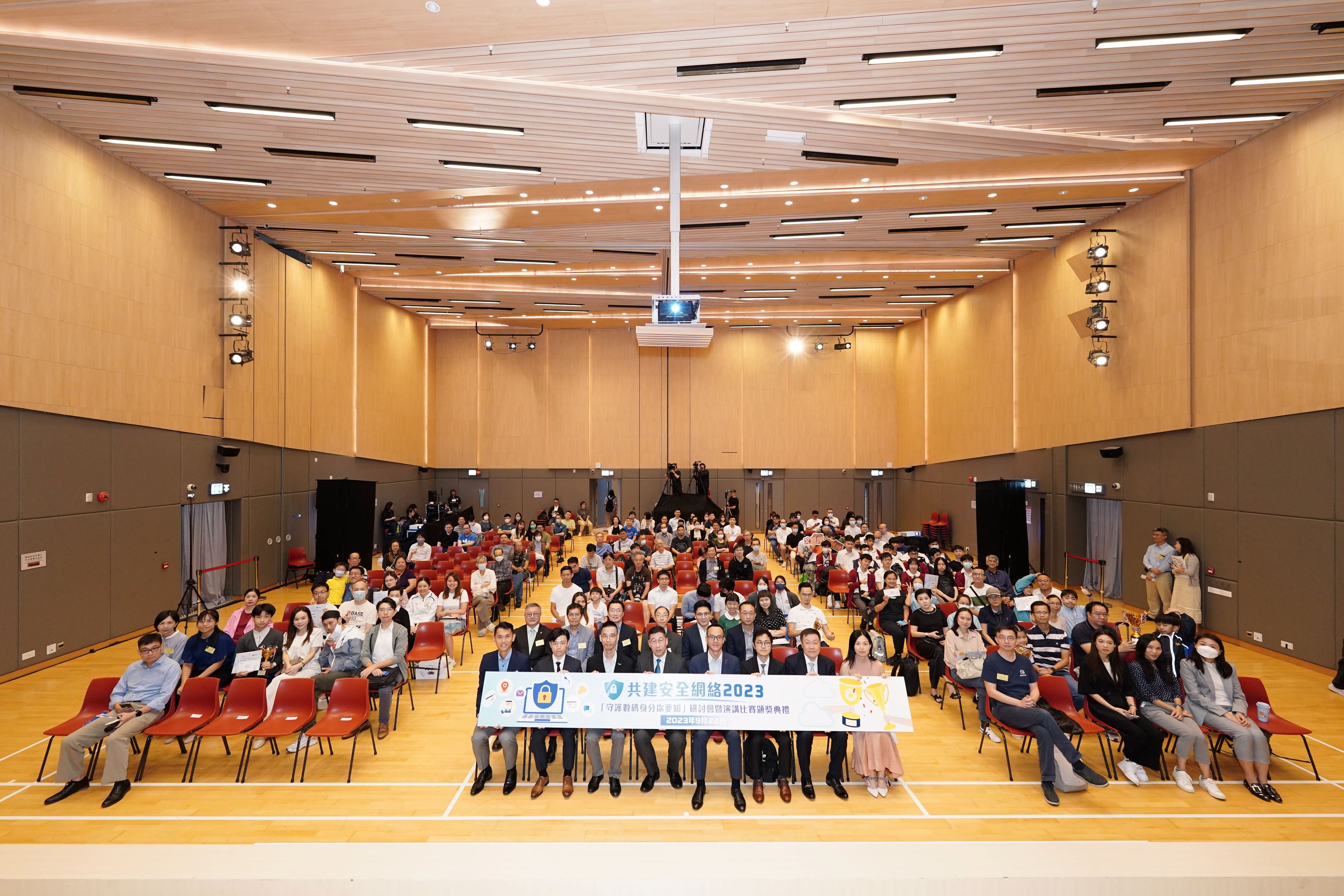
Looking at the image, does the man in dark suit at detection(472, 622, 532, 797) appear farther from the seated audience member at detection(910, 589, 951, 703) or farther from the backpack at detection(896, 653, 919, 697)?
the seated audience member at detection(910, 589, 951, 703)

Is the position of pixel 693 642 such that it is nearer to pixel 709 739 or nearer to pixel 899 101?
pixel 709 739

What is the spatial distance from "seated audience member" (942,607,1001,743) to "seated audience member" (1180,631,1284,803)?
5.94 ft

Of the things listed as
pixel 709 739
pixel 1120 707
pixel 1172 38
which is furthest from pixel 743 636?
pixel 1172 38

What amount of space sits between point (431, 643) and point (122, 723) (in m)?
3.30

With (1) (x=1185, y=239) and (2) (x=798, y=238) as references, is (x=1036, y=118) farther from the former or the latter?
(2) (x=798, y=238)

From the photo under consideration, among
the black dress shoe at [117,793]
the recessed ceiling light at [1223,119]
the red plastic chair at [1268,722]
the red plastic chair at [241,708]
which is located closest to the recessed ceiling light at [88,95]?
the red plastic chair at [241,708]

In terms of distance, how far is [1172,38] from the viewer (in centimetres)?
780

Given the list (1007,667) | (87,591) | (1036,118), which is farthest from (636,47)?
(87,591)

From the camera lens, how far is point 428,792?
238 inches

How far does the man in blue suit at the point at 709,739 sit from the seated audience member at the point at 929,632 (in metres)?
3.43

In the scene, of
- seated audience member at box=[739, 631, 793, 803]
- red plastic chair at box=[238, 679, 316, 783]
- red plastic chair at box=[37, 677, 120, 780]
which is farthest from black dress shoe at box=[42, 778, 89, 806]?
seated audience member at box=[739, 631, 793, 803]

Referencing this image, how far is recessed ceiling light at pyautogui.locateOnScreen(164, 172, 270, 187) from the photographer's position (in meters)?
11.9

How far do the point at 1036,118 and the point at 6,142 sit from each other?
46.8 ft

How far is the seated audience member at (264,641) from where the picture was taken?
7.65 metres
